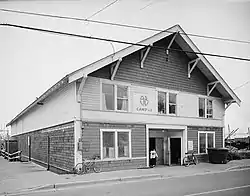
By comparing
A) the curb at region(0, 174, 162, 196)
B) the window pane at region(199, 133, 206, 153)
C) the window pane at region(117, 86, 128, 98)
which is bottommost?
the curb at region(0, 174, 162, 196)

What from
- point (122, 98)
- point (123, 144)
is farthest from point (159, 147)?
point (122, 98)

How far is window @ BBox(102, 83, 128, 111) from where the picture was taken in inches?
486

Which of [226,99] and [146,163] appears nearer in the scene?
[146,163]

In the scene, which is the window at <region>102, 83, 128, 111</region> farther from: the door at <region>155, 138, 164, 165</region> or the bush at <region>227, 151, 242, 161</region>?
the bush at <region>227, 151, 242, 161</region>

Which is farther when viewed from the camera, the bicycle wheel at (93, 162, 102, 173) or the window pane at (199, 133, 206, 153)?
the window pane at (199, 133, 206, 153)

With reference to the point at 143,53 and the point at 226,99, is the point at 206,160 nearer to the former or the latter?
the point at 226,99

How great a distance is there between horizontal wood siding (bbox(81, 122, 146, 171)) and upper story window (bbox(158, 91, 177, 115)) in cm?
151

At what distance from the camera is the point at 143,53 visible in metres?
13.4

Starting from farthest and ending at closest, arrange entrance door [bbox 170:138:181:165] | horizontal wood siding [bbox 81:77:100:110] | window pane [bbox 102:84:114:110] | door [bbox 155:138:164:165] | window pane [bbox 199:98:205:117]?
window pane [bbox 199:98:205:117] → entrance door [bbox 170:138:181:165] → door [bbox 155:138:164:165] → window pane [bbox 102:84:114:110] → horizontal wood siding [bbox 81:77:100:110]

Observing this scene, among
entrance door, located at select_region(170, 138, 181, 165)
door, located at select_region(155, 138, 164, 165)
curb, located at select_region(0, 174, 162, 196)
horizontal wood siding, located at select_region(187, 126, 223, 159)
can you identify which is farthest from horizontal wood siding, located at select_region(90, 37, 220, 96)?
curb, located at select_region(0, 174, 162, 196)

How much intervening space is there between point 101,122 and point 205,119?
638 centimetres

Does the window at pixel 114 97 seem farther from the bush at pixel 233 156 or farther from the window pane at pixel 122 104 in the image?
the bush at pixel 233 156

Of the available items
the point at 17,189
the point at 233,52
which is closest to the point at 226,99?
the point at 17,189

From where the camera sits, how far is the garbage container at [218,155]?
15.3 m
